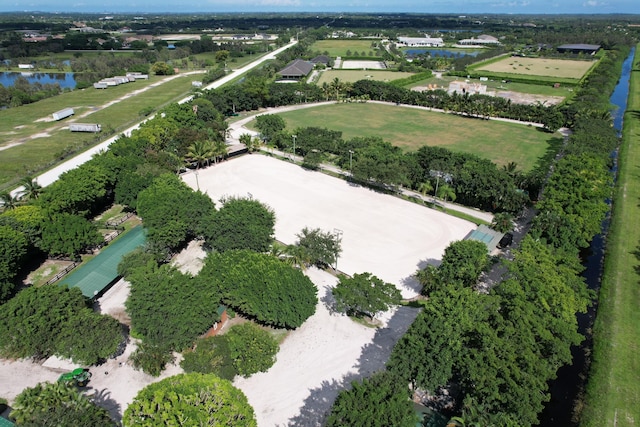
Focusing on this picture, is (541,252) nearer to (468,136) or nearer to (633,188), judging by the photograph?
(633,188)

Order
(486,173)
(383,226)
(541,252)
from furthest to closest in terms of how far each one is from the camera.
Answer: (486,173)
(383,226)
(541,252)

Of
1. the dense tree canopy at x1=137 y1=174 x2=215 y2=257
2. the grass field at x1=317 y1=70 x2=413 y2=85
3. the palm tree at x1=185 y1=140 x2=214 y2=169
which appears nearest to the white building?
the grass field at x1=317 y1=70 x2=413 y2=85

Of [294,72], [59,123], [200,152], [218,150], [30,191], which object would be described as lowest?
[59,123]

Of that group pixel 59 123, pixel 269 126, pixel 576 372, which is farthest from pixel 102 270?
pixel 59 123

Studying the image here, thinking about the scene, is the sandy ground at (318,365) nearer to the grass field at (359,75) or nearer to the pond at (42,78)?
the grass field at (359,75)

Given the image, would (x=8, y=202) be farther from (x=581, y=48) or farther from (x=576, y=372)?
(x=581, y=48)

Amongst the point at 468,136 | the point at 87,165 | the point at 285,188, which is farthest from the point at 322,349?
the point at 468,136
